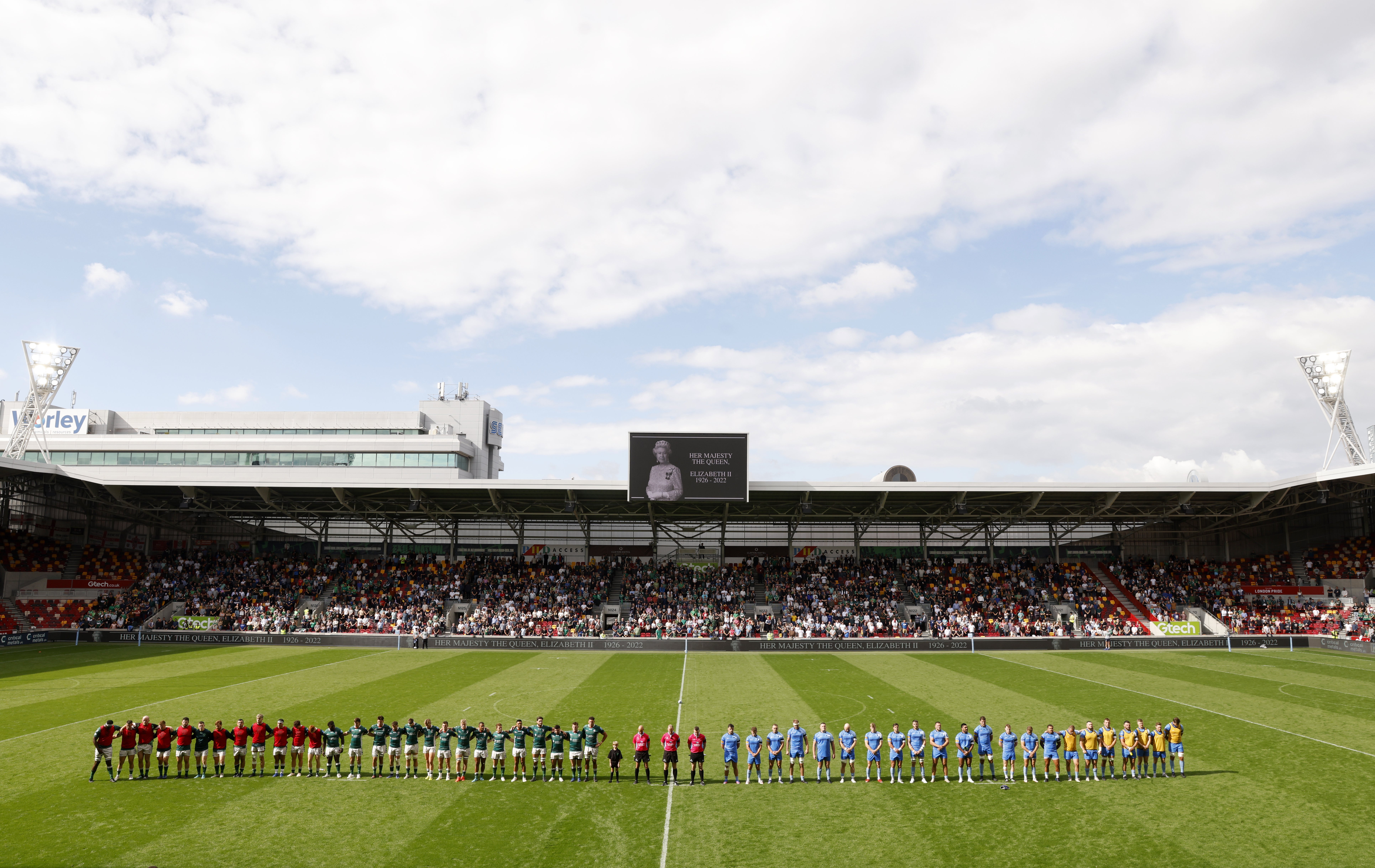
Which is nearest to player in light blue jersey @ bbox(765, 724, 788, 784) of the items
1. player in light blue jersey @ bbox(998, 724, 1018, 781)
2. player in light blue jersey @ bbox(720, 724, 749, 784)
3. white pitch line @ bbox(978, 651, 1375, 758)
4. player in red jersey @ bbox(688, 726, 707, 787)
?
player in light blue jersey @ bbox(720, 724, 749, 784)

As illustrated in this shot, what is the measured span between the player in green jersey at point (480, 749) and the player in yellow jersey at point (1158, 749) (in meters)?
15.2

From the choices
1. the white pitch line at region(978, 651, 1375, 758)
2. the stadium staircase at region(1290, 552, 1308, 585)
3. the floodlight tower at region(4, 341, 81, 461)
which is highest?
the floodlight tower at region(4, 341, 81, 461)

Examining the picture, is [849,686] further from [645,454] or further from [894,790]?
[645,454]

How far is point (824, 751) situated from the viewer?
57.8ft

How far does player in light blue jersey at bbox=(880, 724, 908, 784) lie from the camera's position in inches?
693

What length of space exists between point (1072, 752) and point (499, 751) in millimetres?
13047

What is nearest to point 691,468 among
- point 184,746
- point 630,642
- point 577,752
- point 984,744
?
point 630,642

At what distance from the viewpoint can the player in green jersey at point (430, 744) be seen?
1795cm

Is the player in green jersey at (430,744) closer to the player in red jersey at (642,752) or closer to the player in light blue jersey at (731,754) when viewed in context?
the player in red jersey at (642,752)

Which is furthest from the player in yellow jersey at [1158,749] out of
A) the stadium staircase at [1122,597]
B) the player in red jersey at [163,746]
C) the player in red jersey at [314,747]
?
the stadium staircase at [1122,597]

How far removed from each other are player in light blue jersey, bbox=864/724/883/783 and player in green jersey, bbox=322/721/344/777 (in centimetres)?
1206

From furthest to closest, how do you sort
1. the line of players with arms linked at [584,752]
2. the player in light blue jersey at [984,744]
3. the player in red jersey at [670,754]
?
the line of players with arms linked at [584,752]
the player in light blue jersey at [984,744]
the player in red jersey at [670,754]

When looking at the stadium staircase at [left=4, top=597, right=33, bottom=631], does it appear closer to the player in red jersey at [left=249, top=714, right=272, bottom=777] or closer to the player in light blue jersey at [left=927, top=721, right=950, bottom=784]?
the player in red jersey at [left=249, top=714, right=272, bottom=777]

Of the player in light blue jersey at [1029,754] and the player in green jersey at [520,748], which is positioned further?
the player in green jersey at [520,748]
